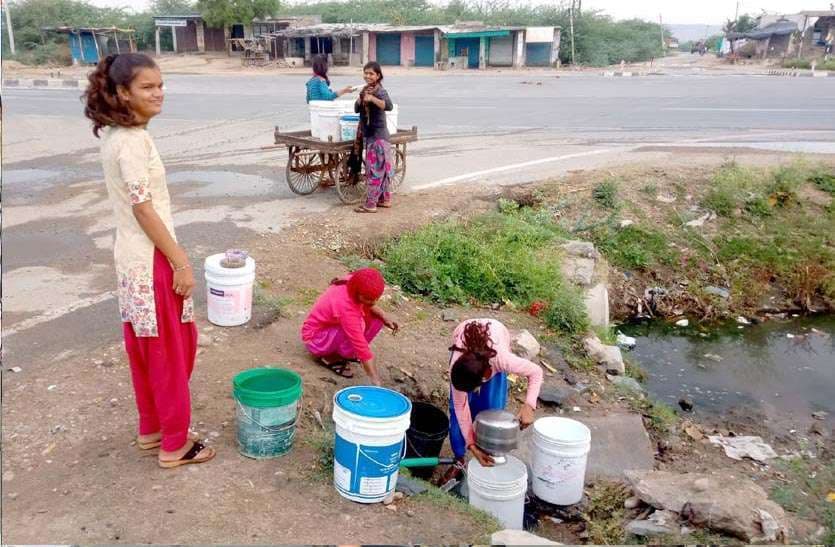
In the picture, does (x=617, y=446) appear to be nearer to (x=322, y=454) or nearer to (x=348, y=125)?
(x=322, y=454)

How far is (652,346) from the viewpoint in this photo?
728 cm

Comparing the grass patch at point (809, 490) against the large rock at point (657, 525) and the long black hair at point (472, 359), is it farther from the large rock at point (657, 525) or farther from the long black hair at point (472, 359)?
the long black hair at point (472, 359)

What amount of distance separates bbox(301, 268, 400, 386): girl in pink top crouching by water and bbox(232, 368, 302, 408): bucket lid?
58cm

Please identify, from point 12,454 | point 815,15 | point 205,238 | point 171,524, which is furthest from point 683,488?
point 815,15

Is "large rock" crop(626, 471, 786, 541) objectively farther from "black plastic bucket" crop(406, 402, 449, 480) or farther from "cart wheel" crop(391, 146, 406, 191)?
"cart wheel" crop(391, 146, 406, 191)

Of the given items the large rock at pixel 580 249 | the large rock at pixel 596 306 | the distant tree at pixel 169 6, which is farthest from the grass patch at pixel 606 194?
the distant tree at pixel 169 6

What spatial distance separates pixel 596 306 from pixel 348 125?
3.28 metres

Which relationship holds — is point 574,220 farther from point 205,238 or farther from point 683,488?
point 683,488

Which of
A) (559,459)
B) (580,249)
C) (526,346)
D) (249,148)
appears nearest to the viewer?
(559,459)

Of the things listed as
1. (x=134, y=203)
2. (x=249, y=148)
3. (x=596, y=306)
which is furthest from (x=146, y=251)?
(x=249, y=148)

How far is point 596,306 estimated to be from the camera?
22.7 feet

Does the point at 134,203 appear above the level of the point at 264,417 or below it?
above

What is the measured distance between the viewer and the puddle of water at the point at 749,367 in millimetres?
6102

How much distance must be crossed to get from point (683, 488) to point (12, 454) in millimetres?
3563
